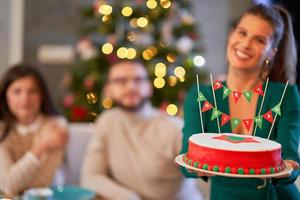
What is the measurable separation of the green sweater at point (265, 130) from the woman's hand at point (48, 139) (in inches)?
18.2

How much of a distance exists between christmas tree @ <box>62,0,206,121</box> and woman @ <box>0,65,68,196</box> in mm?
1487

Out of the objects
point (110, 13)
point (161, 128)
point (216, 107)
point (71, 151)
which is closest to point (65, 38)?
point (110, 13)

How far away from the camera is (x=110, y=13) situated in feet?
10.3

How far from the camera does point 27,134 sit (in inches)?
52.8

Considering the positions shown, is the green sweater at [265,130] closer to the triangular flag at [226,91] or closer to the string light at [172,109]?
the triangular flag at [226,91]

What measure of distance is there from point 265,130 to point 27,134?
0.70 m

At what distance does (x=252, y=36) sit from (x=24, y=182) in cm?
73

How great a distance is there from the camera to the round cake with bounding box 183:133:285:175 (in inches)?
31.4

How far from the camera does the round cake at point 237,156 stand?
0.80 metres

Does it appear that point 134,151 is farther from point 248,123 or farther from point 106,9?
point 106,9

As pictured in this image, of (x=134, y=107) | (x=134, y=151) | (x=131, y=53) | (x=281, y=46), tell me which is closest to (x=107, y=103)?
(x=131, y=53)

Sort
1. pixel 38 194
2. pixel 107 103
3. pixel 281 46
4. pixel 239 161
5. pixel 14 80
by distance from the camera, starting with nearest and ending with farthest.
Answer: pixel 239 161, pixel 281 46, pixel 38 194, pixel 14 80, pixel 107 103

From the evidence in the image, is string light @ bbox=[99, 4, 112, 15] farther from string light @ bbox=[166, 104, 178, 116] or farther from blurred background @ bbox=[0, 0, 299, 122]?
string light @ bbox=[166, 104, 178, 116]

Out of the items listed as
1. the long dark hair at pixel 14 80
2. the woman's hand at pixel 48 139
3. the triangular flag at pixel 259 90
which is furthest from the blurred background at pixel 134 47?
the triangular flag at pixel 259 90
